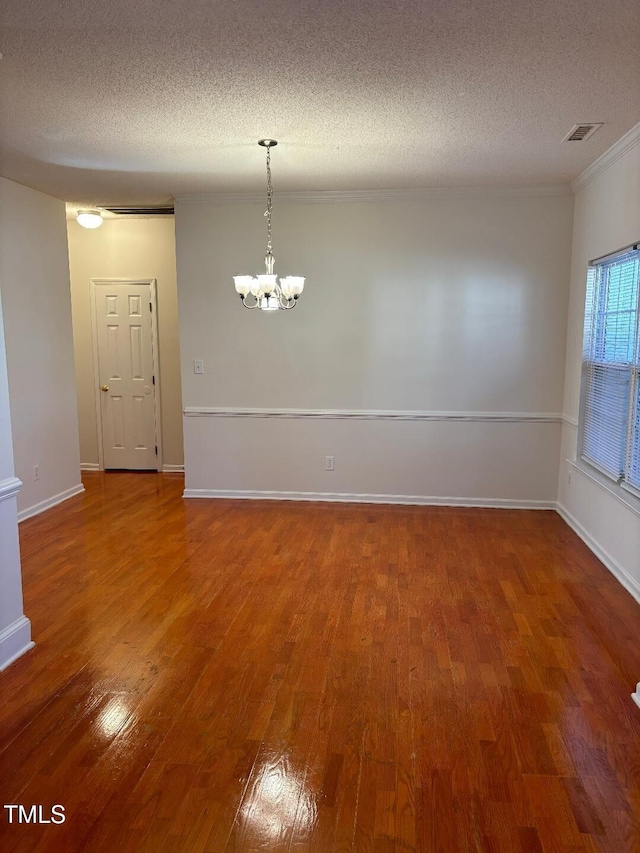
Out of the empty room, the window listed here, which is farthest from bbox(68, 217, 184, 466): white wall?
the window

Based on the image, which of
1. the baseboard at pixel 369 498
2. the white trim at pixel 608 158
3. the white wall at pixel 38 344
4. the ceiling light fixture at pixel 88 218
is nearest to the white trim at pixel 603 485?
the baseboard at pixel 369 498

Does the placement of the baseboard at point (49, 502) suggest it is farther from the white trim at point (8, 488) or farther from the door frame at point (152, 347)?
the white trim at point (8, 488)

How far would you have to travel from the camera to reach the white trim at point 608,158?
3457 millimetres

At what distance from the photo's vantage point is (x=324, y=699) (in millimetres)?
2498

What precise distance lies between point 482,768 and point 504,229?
4182mm

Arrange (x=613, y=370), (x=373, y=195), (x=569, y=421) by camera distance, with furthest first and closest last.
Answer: (x=373, y=195), (x=569, y=421), (x=613, y=370)

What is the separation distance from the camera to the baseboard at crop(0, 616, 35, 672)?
272cm

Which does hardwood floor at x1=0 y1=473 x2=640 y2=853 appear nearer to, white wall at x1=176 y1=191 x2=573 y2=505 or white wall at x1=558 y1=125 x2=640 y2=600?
white wall at x1=558 y1=125 x2=640 y2=600

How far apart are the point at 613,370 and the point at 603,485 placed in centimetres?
78

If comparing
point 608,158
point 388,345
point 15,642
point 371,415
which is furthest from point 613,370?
point 15,642

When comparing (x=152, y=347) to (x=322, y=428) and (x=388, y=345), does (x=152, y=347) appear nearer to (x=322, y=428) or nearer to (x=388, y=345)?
(x=322, y=428)

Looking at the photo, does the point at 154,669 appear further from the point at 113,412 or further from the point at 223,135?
the point at 113,412

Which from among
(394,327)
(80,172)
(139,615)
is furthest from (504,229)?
(139,615)

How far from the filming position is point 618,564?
12.3 ft
